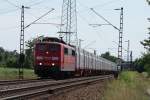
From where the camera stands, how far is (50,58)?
44.5m

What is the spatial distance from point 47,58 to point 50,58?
0.83 feet

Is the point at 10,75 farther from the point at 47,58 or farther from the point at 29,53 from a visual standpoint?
the point at 29,53

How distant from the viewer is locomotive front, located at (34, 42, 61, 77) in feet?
144

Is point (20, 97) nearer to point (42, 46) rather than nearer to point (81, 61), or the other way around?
point (42, 46)

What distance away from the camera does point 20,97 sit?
20359 mm

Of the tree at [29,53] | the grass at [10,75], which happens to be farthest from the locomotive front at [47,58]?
the tree at [29,53]

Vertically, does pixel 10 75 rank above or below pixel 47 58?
below

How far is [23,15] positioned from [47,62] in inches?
308

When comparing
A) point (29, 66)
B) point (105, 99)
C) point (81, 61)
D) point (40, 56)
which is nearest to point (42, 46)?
point (40, 56)

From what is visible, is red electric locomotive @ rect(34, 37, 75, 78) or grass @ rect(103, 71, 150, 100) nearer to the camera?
grass @ rect(103, 71, 150, 100)

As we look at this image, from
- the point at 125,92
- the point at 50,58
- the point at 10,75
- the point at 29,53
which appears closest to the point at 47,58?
the point at 50,58

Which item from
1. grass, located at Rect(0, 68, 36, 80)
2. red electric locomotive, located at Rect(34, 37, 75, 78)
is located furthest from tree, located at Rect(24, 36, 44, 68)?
red electric locomotive, located at Rect(34, 37, 75, 78)

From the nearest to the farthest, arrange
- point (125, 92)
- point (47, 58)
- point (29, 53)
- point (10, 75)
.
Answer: point (125, 92) < point (47, 58) < point (10, 75) < point (29, 53)

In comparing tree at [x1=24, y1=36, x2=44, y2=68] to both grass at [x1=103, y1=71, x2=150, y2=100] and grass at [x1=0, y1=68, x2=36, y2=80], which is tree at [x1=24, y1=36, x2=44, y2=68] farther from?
grass at [x1=103, y1=71, x2=150, y2=100]
